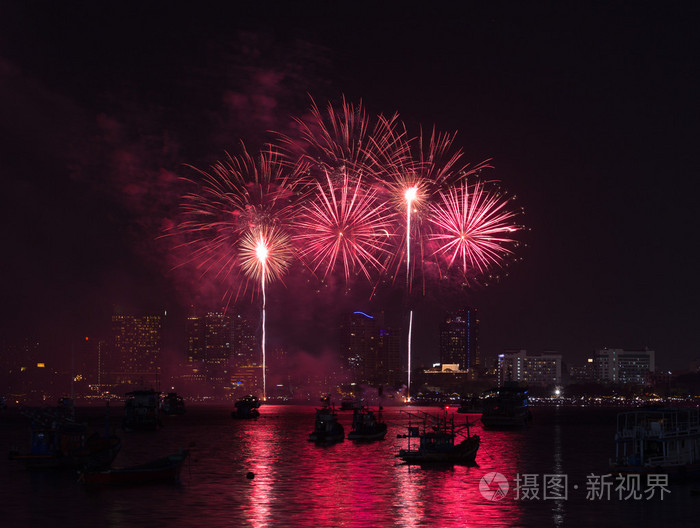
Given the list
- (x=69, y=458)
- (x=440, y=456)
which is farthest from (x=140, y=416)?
(x=440, y=456)

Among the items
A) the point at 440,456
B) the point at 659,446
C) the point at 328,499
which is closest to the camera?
the point at 328,499

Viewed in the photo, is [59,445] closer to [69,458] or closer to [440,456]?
[69,458]

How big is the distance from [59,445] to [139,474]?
17047 millimetres

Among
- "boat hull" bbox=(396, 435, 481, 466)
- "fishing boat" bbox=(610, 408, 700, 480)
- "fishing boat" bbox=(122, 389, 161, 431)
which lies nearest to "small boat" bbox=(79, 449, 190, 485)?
"boat hull" bbox=(396, 435, 481, 466)

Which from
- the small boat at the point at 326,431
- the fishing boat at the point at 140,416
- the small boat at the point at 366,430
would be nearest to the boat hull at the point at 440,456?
the small boat at the point at 326,431

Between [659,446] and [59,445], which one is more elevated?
[659,446]

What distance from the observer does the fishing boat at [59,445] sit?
8681 centimetres

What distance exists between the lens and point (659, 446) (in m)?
74.6

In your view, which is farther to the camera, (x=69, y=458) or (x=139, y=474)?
(x=69, y=458)

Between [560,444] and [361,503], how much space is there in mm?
79603

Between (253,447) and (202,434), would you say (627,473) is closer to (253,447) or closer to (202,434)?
(253,447)

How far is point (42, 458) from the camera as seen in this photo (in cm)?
8725

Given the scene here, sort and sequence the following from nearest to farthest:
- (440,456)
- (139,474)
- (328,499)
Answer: (328,499), (139,474), (440,456)

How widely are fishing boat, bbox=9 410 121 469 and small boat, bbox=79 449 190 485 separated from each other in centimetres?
1004
